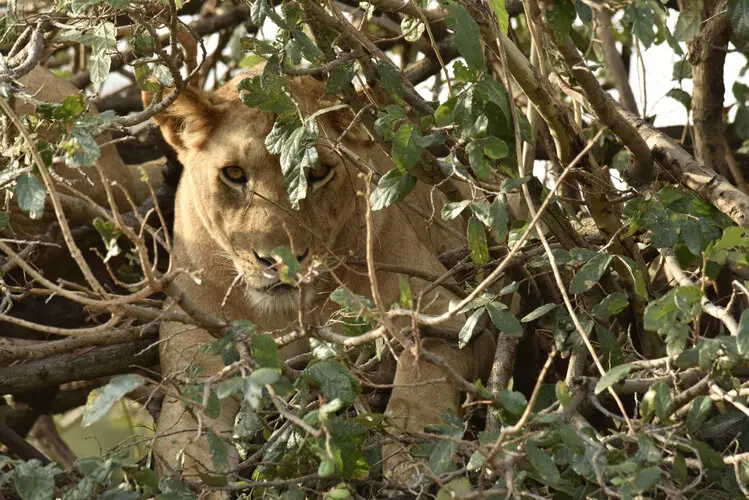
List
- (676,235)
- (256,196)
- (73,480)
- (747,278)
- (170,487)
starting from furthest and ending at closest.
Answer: (256,196), (747,278), (676,235), (73,480), (170,487)

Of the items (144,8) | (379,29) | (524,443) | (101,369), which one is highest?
(144,8)

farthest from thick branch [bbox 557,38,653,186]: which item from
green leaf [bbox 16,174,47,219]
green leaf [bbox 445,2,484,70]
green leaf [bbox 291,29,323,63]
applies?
green leaf [bbox 16,174,47,219]

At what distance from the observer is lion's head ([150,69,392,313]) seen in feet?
12.4

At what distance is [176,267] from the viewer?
2.36 m

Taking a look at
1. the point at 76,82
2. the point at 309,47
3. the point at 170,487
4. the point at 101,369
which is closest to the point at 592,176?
the point at 309,47

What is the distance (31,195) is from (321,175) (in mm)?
1398

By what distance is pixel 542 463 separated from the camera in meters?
2.33

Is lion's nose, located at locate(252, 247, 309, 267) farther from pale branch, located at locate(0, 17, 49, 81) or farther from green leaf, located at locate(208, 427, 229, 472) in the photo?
green leaf, located at locate(208, 427, 229, 472)

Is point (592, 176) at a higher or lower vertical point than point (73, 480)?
higher

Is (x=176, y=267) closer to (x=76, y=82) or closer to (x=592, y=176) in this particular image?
(x=592, y=176)

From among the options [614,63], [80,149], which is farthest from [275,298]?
[614,63]

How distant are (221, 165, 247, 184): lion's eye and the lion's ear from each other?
24 centimetres

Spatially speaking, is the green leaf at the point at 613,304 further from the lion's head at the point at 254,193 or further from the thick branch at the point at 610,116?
the lion's head at the point at 254,193

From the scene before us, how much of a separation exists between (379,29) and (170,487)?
3980 mm
